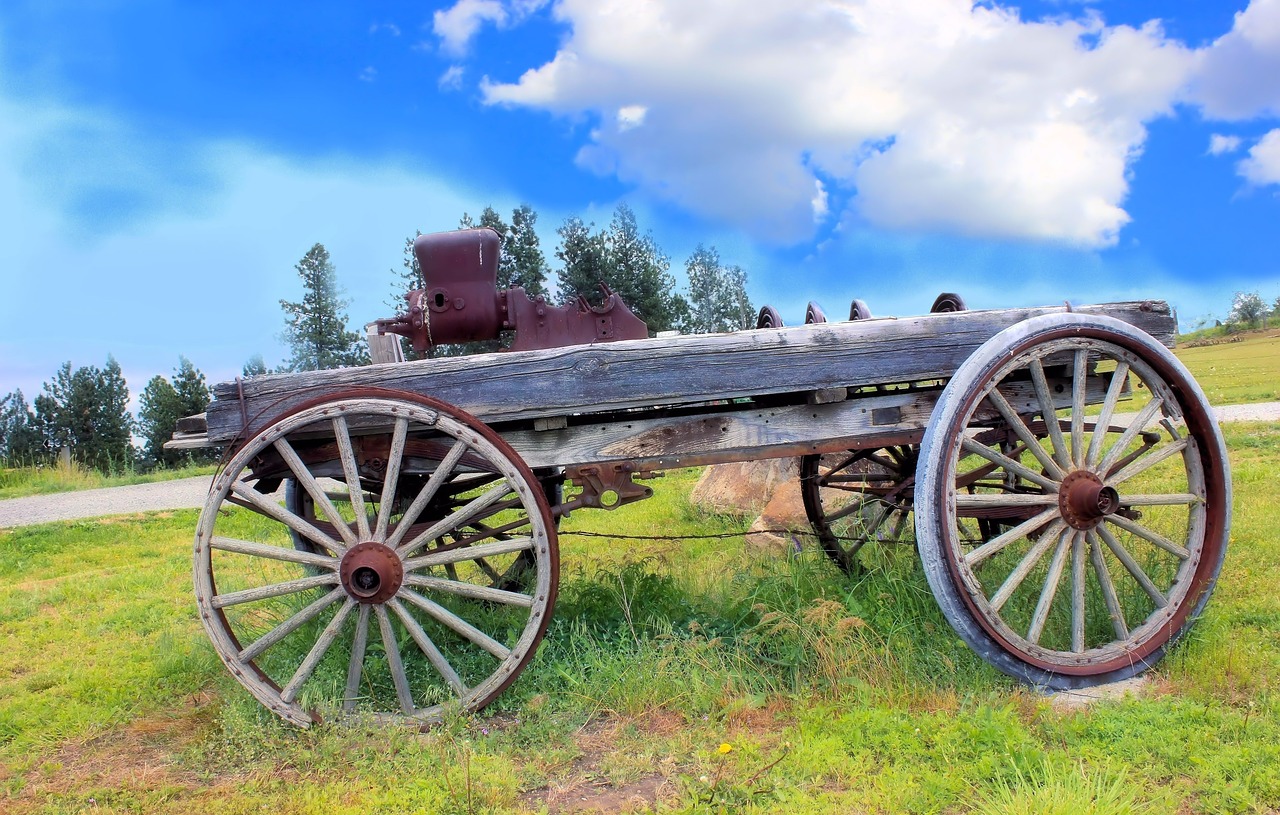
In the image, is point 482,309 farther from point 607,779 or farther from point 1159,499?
point 1159,499

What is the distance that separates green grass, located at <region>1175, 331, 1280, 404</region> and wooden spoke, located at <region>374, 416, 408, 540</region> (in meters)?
13.9

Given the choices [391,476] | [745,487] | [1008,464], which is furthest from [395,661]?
[745,487]

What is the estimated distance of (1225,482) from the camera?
4.14 m

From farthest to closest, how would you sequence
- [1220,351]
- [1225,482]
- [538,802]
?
[1220,351] < [1225,482] < [538,802]

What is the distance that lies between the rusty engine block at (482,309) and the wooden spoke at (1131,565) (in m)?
2.31

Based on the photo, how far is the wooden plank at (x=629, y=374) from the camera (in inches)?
152

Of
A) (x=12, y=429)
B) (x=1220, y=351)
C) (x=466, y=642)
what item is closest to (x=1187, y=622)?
(x=466, y=642)

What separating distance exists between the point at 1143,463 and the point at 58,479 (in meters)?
16.7

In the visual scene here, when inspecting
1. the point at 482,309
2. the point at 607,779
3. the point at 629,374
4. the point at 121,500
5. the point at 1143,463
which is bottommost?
the point at 607,779

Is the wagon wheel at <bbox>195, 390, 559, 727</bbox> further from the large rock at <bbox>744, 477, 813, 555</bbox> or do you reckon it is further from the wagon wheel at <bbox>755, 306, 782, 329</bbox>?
the large rock at <bbox>744, 477, 813, 555</bbox>

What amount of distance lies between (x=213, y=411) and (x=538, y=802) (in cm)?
220

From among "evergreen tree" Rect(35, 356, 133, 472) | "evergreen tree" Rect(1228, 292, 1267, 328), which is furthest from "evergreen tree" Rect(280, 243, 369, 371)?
"evergreen tree" Rect(1228, 292, 1267, 328)

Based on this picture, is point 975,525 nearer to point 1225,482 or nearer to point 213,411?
point 1225,482

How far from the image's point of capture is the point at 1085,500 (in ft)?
12.6
